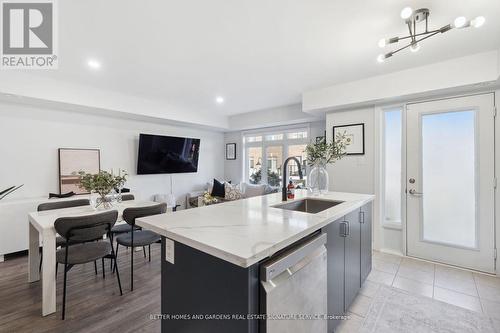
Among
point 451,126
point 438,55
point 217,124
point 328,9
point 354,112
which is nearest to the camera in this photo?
point 328,9

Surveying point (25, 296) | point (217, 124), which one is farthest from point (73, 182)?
point (217, 124)

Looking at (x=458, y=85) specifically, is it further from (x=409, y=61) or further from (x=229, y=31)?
(x=229, y=31)

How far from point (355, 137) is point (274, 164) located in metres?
2.39

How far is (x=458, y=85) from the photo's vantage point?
8.68 ft

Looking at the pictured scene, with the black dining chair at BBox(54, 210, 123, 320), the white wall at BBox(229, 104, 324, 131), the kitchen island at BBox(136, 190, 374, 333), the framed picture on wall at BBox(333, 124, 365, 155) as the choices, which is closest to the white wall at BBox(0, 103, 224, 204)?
the white wall at BBox(229, 104, 324, 131)

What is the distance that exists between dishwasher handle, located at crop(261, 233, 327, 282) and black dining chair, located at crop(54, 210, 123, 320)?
1790 millimetres

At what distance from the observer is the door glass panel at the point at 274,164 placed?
221 inches

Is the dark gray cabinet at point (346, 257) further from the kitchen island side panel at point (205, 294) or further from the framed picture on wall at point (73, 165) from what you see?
the framed picture on wall at point (73, 165)

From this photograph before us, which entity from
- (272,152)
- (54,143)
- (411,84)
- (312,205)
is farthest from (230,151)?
(411,84)

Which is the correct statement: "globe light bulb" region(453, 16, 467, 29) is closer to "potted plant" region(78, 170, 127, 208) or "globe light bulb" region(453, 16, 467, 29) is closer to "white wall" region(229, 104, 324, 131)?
"white wall" region(229, 104, 324, 131)

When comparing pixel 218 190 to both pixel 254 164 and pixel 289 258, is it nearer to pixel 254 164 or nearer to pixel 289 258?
pixel 254 164

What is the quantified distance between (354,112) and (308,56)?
147 cm

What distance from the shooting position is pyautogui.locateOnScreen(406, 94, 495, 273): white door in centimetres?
274

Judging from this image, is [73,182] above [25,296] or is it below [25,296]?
above
